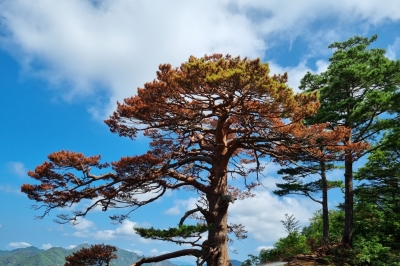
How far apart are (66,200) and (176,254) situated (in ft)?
12.4

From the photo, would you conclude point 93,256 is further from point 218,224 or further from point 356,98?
point 356,98

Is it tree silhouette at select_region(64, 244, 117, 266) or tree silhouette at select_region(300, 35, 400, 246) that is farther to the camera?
tree silhouette at select_region(300, 35, 400, 246)

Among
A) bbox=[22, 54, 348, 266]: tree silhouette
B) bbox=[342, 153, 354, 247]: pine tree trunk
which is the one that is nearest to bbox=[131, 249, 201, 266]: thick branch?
bbox=[22, 54, 348, 266]: tree silhouette

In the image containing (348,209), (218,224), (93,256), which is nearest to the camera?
(93,256)

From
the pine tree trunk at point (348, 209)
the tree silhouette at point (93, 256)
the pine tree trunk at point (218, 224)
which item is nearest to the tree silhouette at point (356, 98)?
the pine tree trunk at point (348, 209)

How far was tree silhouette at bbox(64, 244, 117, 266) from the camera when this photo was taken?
30.9 feet

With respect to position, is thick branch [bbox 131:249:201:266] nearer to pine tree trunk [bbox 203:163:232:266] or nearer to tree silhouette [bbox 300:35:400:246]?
pine tree trunk [bbox 203:163:232:266]

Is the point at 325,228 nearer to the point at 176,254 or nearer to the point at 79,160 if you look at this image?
the point at 176,254

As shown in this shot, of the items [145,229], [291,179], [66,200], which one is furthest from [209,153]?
[291,179]

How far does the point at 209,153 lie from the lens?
11.2 meters

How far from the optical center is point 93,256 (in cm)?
942

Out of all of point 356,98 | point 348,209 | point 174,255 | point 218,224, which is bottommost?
point 174,255

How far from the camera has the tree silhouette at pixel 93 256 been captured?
9.41 m

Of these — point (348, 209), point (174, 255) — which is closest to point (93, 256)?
point (174, 255)
